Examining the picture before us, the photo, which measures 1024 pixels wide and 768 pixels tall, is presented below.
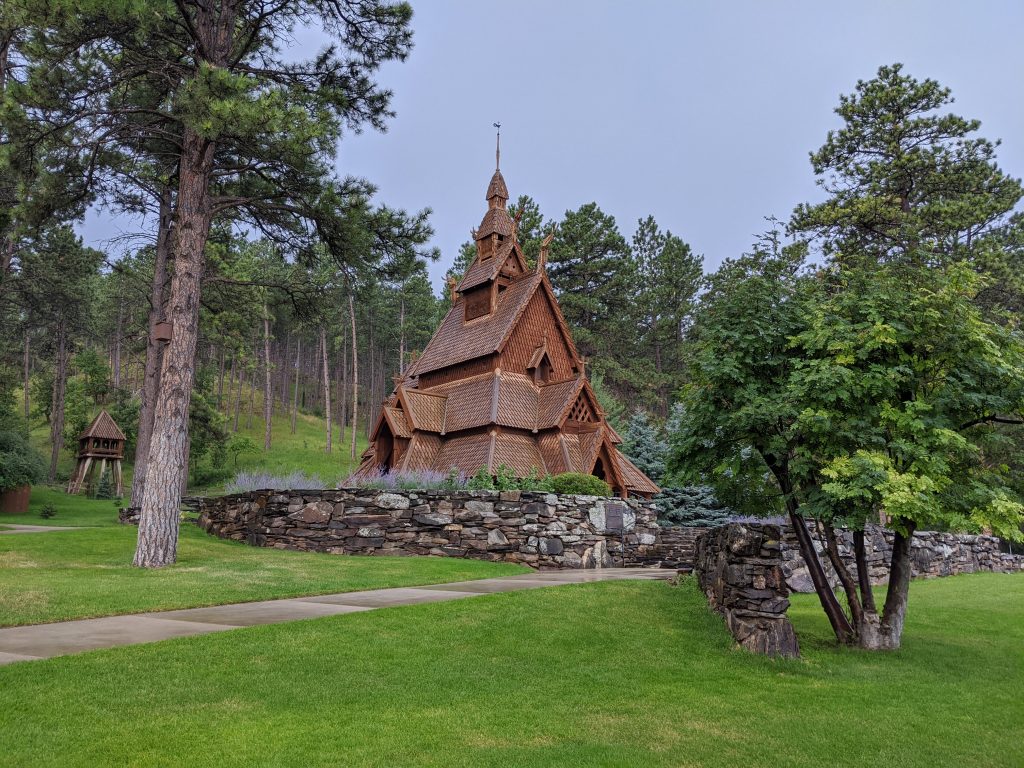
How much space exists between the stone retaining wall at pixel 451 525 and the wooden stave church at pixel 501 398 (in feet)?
20.0

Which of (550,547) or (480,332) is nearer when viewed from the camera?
(550,547)

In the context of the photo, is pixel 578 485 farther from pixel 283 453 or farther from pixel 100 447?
pixel 283 453

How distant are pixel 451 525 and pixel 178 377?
670cm

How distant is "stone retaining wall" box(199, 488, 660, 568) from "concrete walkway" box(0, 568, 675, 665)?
5.13 metres

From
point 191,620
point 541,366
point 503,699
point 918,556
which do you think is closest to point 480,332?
point 541,366

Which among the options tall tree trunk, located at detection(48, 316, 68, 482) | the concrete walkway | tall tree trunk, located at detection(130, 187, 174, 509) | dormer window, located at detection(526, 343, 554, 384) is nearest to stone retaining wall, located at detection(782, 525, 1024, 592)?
the concrete walkway

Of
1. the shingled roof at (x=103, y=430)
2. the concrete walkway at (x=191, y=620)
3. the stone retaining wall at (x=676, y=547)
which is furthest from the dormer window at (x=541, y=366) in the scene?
the shingled roof at (x=103, y=430)

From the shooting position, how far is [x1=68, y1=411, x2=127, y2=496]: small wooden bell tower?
4178 centimetres

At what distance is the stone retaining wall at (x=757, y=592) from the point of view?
785cm

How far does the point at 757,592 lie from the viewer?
26.5 feet

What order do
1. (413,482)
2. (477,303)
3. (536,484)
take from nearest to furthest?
(413,482) < (536,484) < (477,303)

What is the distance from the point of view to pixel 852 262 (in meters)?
27.2

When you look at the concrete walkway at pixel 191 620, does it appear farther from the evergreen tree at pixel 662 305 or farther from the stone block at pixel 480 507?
the evergreen tree at pixel 662 305

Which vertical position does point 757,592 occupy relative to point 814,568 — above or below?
below
